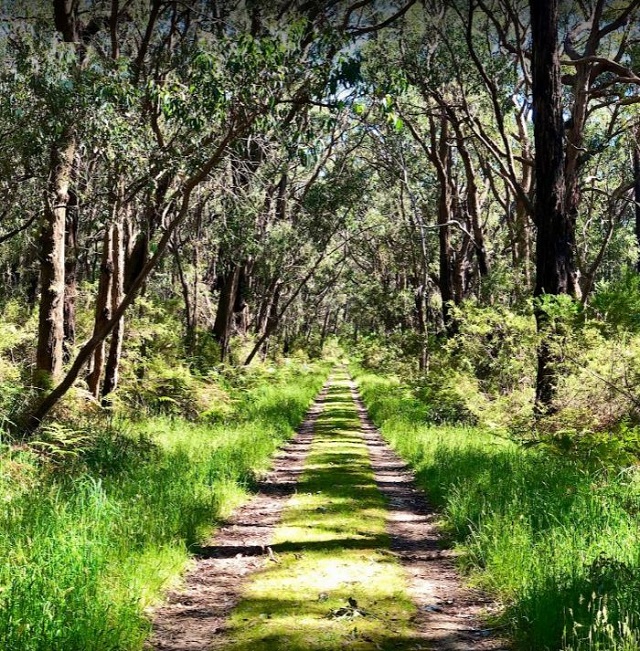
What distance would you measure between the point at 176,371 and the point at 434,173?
17.3 metres

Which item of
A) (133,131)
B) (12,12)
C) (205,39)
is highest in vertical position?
(12,12)

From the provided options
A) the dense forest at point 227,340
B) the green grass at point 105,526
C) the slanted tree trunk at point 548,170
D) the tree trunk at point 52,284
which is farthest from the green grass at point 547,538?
the tree trunk at point 52,284

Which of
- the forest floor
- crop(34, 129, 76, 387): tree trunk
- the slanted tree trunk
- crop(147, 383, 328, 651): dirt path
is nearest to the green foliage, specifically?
the slanted tree trunk

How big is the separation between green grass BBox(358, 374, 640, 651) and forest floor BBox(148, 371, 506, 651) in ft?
1.03

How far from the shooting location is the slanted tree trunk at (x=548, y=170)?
1159 cm

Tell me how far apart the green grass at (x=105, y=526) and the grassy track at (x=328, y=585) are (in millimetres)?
759

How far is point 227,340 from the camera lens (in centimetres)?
2317

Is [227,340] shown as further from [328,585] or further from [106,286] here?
[328,585]

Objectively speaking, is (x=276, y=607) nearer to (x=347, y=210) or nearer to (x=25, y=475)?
(x=25, y=475)

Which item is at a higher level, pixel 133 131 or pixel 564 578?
pixel 133 131

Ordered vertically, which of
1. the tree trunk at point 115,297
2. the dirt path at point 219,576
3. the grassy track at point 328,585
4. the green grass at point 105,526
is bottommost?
the dirt path at point 219,576

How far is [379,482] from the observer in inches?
408

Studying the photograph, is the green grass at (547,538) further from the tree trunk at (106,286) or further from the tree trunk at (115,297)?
the tree trunk at (115,297)

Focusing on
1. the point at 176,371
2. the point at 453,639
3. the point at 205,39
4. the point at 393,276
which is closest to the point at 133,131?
the point at 205,39
